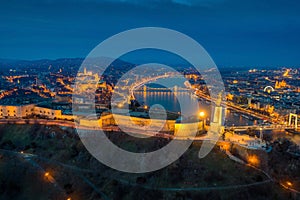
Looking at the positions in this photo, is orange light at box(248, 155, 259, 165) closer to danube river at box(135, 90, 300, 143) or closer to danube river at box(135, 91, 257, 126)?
danube river at box(135, 90, 300, 143)

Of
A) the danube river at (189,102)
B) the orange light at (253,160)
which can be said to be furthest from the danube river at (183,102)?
the orange light at (253,160)

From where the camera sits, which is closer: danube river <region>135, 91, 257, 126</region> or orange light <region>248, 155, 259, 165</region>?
orange light <region>248, 155, 259, 165</region>

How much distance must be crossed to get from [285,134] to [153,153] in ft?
30.3

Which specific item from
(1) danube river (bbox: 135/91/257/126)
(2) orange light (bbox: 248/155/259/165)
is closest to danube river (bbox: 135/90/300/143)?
(1) danube river (bbox: 135/91/257/126)

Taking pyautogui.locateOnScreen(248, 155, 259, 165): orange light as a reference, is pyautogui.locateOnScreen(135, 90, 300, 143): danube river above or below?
above

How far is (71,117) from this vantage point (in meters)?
16.3

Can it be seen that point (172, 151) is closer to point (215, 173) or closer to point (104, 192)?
point (215, 173)

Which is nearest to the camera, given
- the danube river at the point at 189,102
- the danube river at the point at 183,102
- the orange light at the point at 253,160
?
the orange light at the point at 253,160

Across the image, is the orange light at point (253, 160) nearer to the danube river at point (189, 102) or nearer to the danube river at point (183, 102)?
the danube river at point (189, 102)

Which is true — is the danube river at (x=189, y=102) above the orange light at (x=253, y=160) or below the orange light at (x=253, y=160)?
above

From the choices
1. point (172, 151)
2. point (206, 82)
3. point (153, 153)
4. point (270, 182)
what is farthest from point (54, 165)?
point (206, 82)

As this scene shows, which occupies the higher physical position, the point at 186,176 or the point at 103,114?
the point at 103,114

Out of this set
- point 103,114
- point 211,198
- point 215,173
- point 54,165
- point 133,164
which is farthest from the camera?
point 103,114

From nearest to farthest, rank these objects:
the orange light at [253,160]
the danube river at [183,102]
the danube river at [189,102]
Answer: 1. the orange light at [253,160]
2. the danube river at [189,102]
3. the danube river at [183,102]
